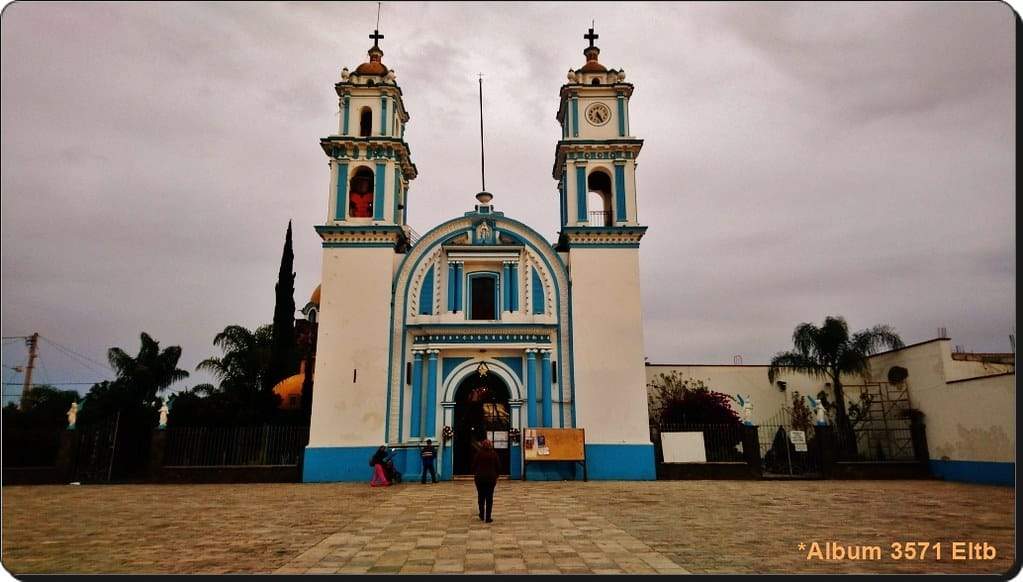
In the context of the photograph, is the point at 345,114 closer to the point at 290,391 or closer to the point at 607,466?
the point at 607,466

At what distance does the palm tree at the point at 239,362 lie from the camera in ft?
94.0

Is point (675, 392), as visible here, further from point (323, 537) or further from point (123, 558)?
point (123, 558)

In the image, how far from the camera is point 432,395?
1923 cm

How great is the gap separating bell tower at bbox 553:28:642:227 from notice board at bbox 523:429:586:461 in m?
6.58

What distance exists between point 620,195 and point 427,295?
22.9ft

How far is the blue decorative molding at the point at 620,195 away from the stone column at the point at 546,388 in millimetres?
5061

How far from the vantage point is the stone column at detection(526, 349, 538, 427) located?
19.1 meters

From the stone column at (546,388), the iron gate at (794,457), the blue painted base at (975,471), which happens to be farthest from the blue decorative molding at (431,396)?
the blue painted base at (975,471)

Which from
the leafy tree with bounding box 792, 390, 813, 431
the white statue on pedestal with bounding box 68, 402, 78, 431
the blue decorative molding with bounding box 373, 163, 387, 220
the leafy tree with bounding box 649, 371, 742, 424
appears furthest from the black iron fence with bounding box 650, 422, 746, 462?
the white statue on pedestal with bounding box 68, 402, 78, 431

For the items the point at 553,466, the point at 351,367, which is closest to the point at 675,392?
the point at 553,466

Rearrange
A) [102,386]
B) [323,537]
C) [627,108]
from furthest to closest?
1. [102,386]
2. [627,108]
3. [323,537]

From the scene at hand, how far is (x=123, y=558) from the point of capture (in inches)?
289

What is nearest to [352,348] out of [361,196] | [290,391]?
[361,196]

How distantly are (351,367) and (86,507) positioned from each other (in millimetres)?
7757
